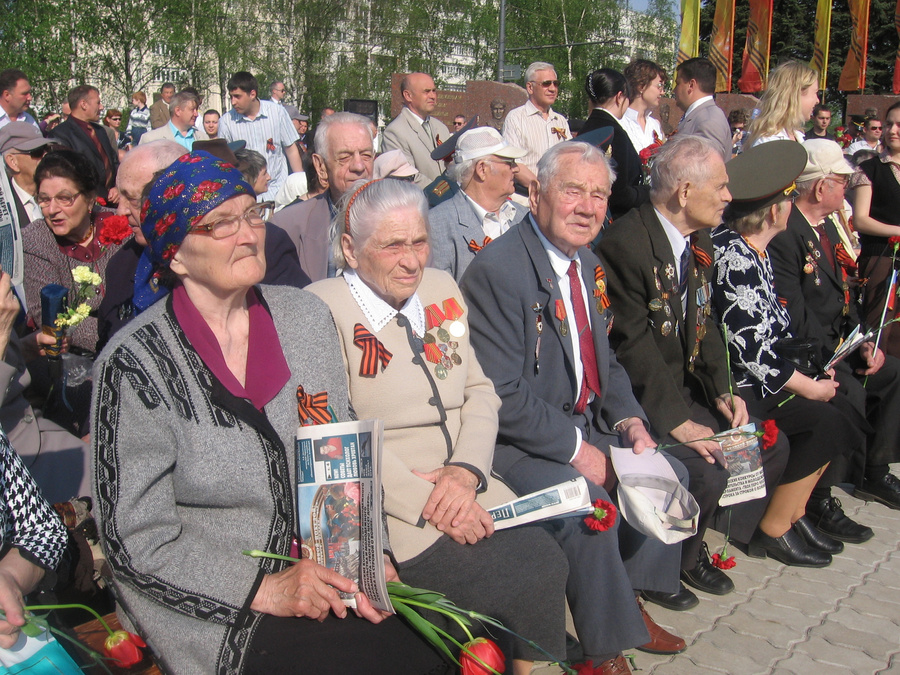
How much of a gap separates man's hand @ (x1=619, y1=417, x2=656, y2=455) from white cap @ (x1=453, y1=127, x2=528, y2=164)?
1.90 m

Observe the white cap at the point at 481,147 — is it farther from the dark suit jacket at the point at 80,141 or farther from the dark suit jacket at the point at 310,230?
the dark suit jacket at the point at 80,141

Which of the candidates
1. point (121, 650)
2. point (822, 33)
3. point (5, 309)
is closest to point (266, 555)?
point (121, 650)

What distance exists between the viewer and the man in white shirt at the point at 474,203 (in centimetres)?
429

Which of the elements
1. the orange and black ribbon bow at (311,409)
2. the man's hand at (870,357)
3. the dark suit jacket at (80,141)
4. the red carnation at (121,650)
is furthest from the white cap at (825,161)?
the dark suit jacket at (80,141)

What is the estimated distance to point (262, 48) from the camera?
35.7 meters

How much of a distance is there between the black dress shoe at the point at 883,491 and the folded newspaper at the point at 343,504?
3.92 m

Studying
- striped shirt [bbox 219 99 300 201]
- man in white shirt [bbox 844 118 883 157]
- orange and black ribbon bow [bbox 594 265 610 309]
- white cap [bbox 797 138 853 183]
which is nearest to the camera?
orange and black ribbon bow [bbox 594 265 610 309]

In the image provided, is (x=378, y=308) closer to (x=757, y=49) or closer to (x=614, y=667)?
(x=614, y=667)

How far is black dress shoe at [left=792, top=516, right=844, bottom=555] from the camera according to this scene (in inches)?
163

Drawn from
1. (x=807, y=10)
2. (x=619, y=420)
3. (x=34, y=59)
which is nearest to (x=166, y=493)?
(x=619, y=420)

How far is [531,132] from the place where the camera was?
6879mm

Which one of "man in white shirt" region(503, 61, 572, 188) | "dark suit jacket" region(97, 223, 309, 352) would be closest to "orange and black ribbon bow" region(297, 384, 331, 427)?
"dark suit jacket" region(97, 223, 309, 352)

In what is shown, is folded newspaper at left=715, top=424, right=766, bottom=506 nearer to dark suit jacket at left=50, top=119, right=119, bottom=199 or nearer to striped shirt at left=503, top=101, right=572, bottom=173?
striped shirt at left=503, top=101, right=572, bottom=173

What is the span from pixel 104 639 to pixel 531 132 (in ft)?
18.6
